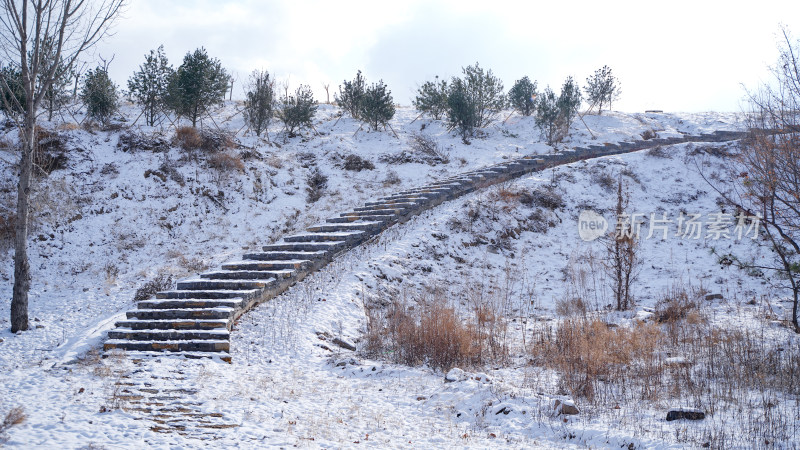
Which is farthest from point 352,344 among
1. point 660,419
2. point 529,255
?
point 529,255

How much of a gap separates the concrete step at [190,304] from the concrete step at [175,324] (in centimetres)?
51

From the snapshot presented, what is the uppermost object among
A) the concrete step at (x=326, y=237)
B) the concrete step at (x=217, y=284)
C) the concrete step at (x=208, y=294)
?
the concrete step at (x=326, y=237)

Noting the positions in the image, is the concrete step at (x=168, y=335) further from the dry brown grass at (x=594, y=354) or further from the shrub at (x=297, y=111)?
the shrub at (x=297, y=111)

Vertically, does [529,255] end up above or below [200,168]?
below

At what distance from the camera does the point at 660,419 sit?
16.5ft

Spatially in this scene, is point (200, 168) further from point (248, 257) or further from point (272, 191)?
point (248, 257)

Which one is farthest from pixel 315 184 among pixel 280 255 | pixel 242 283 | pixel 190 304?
pixel 190 304

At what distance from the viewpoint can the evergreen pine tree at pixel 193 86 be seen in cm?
1650

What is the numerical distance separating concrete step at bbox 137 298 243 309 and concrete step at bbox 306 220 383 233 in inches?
157

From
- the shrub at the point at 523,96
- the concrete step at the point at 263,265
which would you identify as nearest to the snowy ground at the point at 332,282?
the concrete step at the point at 263,265

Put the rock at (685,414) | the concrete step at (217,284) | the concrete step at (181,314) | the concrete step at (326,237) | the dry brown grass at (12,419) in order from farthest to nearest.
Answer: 1. the concrete step at (326,237)
2. the concrete step at (217,284)
3. the concrete step at (181,314)
4. the rock at (685,414)
5. the dry brown grass at (12,419)

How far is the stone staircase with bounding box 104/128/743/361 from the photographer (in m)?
7.51

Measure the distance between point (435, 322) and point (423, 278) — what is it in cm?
362

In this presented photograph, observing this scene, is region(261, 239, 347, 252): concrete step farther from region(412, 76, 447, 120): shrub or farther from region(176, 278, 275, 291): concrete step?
region(412, 76, 447, 120): shrub
